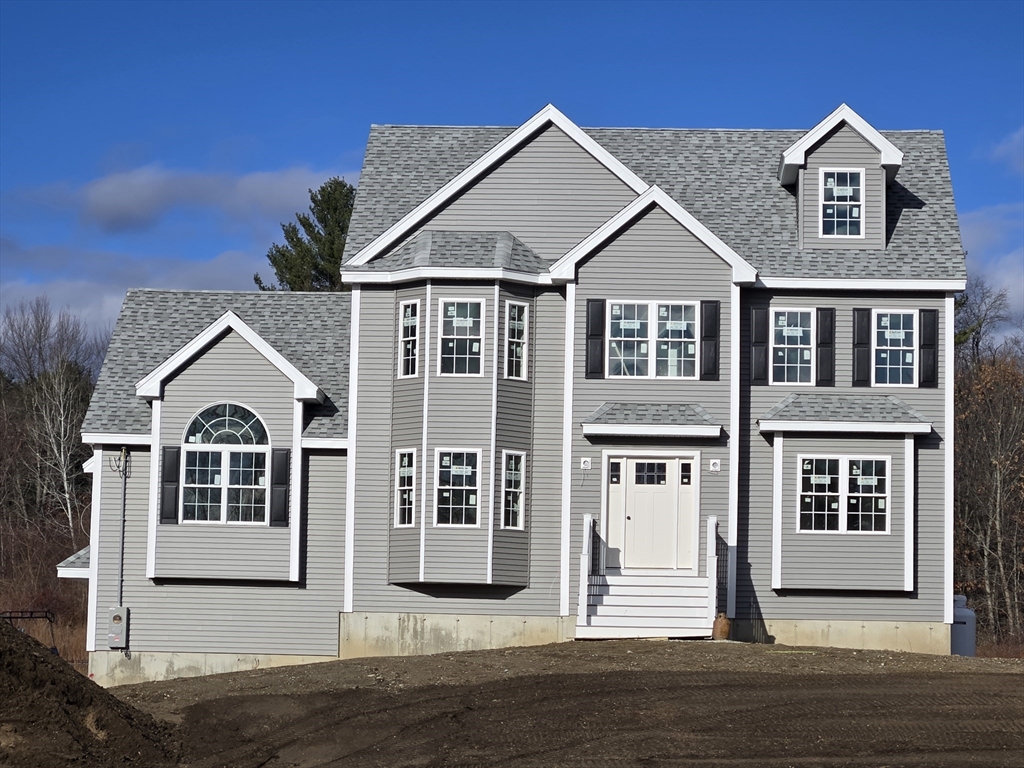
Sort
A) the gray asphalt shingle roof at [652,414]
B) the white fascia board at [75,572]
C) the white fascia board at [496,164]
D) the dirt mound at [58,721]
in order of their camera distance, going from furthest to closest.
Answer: the white fascia board at [496,164]
the white fascia board at [75,572]
the gray asphalt shingle roof at [652,414]
the dirt mound at [58,721]

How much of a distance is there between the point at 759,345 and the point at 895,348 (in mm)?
2419

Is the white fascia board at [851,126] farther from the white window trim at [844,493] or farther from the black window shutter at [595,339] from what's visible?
the white window trim at [844,493]

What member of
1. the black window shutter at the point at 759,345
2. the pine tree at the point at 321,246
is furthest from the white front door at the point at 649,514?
the pine tree at the point at 321,246

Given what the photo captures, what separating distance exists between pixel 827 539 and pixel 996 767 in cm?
1011

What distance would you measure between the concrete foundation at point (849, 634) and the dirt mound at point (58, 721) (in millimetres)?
11318

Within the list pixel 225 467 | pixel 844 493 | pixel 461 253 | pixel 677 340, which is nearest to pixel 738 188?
pixel 677 340

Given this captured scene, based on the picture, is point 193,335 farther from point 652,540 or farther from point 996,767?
point 996,767

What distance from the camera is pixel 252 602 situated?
23.8 meters

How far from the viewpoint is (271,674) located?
20.9m

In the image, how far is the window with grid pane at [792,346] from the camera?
24.0 meters

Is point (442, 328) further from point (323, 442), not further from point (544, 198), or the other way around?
point (544, 198)

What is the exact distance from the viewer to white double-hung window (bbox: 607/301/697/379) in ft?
77.4

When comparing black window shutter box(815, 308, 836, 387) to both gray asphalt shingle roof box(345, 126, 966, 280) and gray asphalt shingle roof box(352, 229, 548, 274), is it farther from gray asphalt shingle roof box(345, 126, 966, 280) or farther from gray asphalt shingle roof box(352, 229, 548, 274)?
gray asphalt shingle roof box(352, 229, 548, 274)

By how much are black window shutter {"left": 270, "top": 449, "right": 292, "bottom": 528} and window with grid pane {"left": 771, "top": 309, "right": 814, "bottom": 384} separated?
887 centimetres
